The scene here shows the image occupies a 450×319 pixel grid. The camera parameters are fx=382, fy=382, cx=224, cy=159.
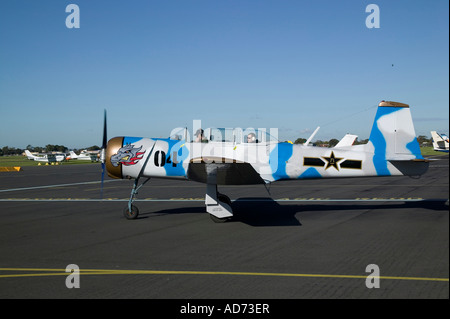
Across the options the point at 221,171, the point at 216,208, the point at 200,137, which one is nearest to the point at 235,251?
the point at 221,171

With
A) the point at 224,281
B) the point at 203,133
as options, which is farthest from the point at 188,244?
the point at 203,133

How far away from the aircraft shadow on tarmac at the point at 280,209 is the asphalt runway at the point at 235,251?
4cm

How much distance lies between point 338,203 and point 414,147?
13.4 ft

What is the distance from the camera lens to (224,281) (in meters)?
6.01

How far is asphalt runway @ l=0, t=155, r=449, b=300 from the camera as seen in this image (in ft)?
18.3

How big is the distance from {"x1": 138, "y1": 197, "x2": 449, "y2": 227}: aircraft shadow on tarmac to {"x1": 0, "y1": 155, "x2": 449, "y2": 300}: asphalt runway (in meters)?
0.04

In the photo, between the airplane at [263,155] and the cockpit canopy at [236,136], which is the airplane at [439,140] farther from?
the cockpit canopy at [236,136]

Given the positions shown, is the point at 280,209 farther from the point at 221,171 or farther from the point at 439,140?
the point at 439,140

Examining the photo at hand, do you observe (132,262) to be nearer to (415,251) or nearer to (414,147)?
(415,251)

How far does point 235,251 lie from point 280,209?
5890mm

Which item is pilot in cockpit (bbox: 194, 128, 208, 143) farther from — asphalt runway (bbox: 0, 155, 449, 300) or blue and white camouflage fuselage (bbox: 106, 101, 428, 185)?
asphalt runway (bbox: 0, 155, 449, 300)

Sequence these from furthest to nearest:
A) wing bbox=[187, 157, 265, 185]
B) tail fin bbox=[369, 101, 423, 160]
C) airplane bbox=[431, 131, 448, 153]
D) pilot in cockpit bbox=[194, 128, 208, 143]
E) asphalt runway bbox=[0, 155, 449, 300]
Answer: airplane bbox=[431, 131, 448, 153] < pilot in cockpit bbox=[194, 128, 208, 143] < tail fin bbox=[369, 101, 423, 160] < wing bbox=[187, 157, 265, 185] < asphalt runway bbox=[0, 155, 449, 300]

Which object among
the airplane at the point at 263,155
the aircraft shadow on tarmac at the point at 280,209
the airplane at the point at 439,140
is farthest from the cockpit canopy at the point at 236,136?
the airplane at the point at 439,140

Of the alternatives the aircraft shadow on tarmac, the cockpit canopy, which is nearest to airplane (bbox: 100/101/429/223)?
the cockpit canopy
